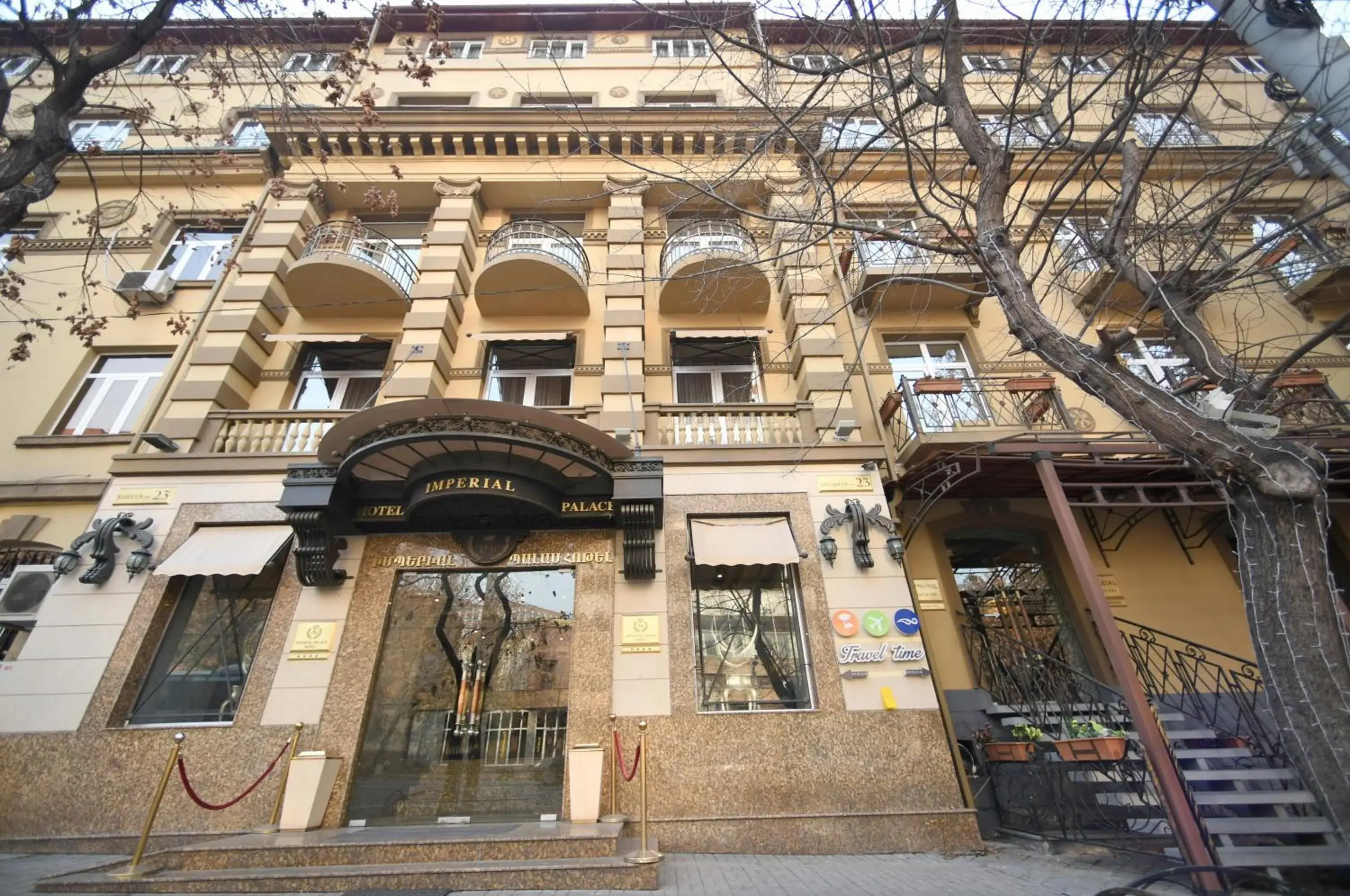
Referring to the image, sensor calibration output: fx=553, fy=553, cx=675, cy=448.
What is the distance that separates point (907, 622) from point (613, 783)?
4315 millimetres

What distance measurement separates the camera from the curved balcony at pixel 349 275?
10.2 metres

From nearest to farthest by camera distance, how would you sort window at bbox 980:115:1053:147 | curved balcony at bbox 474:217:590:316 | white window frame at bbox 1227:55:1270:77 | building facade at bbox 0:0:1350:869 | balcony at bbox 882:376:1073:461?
1. window at bbox 980:115:1053:147
2. building facade at bbox 0:0:1350:869
3. balcony at bbox 882:376:1073:461
4. curved balcony at bbox 474:217:590:316
5. white window frame at bbox 1227:55:1270:77

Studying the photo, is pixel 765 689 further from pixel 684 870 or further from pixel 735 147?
pixel 735 147

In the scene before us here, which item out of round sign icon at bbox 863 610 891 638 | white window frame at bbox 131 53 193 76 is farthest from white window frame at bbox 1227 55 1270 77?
white window frame at bbox 131 53 193 76

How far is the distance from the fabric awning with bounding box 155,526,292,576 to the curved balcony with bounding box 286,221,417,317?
15.7 feet

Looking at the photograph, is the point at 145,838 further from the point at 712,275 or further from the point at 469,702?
the point at 712,275

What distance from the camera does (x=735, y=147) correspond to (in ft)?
37.9

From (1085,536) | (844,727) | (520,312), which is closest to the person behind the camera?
(844,727)

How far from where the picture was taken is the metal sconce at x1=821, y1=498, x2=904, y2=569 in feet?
26.1

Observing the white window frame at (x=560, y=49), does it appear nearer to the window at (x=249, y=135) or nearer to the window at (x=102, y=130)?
the window at (x=249, y=135)

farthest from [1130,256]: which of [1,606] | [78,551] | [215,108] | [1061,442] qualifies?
[215,108]

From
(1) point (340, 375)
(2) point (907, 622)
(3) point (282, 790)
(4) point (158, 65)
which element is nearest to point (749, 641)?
(2) point (907, 622)

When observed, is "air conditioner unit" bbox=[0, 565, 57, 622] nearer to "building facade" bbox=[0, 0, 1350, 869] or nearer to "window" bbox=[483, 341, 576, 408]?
"building facade" bbox=[0, 0, 1350, 869]

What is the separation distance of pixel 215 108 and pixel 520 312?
11870mm
